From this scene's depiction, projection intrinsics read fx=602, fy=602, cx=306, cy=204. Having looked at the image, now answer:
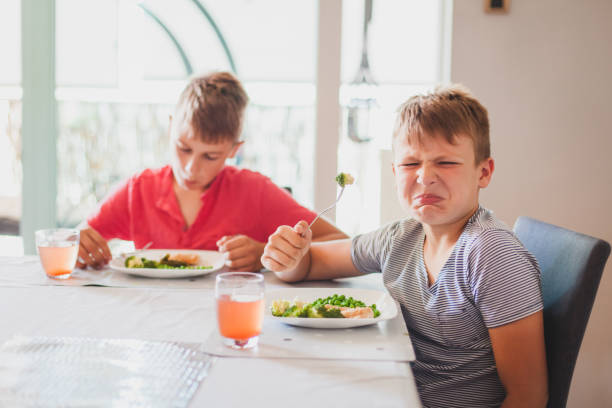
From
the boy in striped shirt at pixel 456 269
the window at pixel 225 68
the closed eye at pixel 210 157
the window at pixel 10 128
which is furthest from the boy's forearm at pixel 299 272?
the window at pixel 10 128

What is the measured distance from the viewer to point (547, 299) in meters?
1.19

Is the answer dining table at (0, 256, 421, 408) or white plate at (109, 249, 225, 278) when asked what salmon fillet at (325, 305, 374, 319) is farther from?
white plate at (109, 249, 225, 278)

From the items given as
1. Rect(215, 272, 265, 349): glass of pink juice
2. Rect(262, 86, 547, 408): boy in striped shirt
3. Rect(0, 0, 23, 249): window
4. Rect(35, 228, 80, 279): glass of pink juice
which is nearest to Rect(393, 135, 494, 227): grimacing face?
Rect(262, 86, 547, 408): boy in striped shirt

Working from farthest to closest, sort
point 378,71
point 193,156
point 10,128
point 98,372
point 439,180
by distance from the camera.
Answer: point 10,128
point 378,71
point 193,156
point 439,180
point 98,372

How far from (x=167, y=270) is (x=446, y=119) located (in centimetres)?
71

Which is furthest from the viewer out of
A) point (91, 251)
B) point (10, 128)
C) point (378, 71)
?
point (10, 128)

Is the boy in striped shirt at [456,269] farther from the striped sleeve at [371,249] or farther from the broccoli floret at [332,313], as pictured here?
the broccoli floret at [332,313]

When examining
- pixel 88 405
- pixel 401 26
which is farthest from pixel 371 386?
pixel 401 26

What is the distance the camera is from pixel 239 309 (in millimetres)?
927

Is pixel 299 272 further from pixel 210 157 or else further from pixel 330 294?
pixel 210 157

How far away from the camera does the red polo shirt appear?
181 centimetres

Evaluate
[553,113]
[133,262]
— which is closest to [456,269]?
[133,262]

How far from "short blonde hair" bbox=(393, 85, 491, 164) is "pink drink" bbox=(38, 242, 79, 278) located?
79cm

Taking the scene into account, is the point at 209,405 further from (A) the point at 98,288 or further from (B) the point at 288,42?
(B) the point at 288,42
